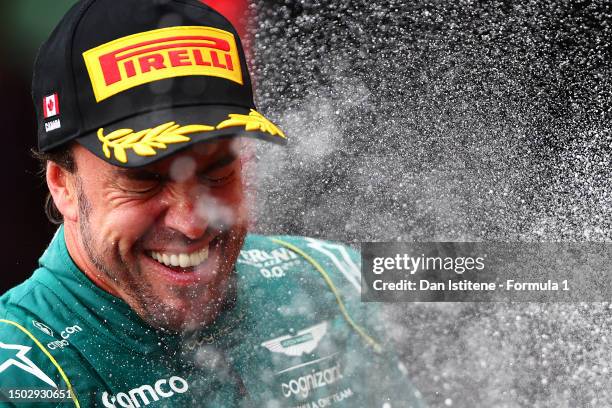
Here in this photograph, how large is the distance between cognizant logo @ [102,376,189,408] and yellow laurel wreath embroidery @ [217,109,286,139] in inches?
11.2

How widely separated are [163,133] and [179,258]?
14 cm

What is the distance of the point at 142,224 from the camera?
31.3 inches

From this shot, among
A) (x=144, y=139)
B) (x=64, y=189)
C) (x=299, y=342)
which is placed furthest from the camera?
(x=299, y=342)

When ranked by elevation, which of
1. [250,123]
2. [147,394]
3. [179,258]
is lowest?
[147,394]

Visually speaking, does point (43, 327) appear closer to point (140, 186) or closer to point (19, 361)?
point (19, 361)

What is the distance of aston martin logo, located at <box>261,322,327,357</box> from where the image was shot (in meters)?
0.93

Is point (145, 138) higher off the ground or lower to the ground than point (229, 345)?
higher

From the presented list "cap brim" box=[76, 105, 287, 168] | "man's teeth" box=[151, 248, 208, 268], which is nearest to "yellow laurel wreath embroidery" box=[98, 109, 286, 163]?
"cap brim" box=[76, 105, 287, 168]

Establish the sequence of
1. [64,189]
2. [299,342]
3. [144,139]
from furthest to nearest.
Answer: [299,342] → [64,189] → [144,139]

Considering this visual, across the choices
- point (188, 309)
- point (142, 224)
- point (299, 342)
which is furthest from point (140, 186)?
point (299, 342)

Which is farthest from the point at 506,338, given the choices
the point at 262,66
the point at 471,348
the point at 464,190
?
the point at 262,66

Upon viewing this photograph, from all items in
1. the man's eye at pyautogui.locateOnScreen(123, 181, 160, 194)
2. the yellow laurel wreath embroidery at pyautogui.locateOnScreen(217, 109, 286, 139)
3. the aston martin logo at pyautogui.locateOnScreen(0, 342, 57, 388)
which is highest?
the yellow laurel wreath embroidery at pyautogui.locateOnScreen(217, 109, 286, 139)

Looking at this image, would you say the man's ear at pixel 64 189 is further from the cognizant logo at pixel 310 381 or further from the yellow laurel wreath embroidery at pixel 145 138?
the cognizant logo at pixel 310 381

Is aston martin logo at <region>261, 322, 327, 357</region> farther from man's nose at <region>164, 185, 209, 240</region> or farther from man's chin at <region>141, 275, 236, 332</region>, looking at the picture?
man's nose at <region>164, 185, 209, 240</region>
